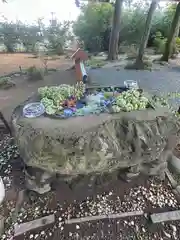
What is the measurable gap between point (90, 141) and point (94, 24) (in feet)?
29.0

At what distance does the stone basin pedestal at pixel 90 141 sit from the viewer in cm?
197

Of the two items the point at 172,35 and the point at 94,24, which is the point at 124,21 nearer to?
the point at 94,24

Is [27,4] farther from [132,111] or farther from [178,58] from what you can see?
[132,111]

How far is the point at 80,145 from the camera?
6.48 feet

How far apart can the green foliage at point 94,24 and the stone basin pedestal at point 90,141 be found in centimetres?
833

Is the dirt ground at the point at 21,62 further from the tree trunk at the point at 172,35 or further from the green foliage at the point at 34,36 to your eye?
the tree trunk at the point at 172,35

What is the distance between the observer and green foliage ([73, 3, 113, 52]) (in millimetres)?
9312

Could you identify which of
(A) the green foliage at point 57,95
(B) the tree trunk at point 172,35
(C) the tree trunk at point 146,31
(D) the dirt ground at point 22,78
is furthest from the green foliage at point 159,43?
(A) the green foliage at point 57,95

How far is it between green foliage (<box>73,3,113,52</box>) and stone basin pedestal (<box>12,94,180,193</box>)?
27.3 ft

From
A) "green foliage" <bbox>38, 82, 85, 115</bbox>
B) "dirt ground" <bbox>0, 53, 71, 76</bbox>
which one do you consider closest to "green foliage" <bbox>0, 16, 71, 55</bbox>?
"dirt ground" <bbox>0, 53, 71, 76</bbox>

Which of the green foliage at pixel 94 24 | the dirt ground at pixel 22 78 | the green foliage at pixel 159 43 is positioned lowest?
the dirt ground at pixel 22 78

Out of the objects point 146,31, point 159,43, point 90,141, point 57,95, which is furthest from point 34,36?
point 90,141

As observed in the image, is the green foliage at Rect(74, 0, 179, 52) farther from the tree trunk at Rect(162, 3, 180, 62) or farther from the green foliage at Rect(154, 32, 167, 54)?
the tree trunk at Rect(162, 3, 180, 62)

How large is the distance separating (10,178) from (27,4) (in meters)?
6.86
